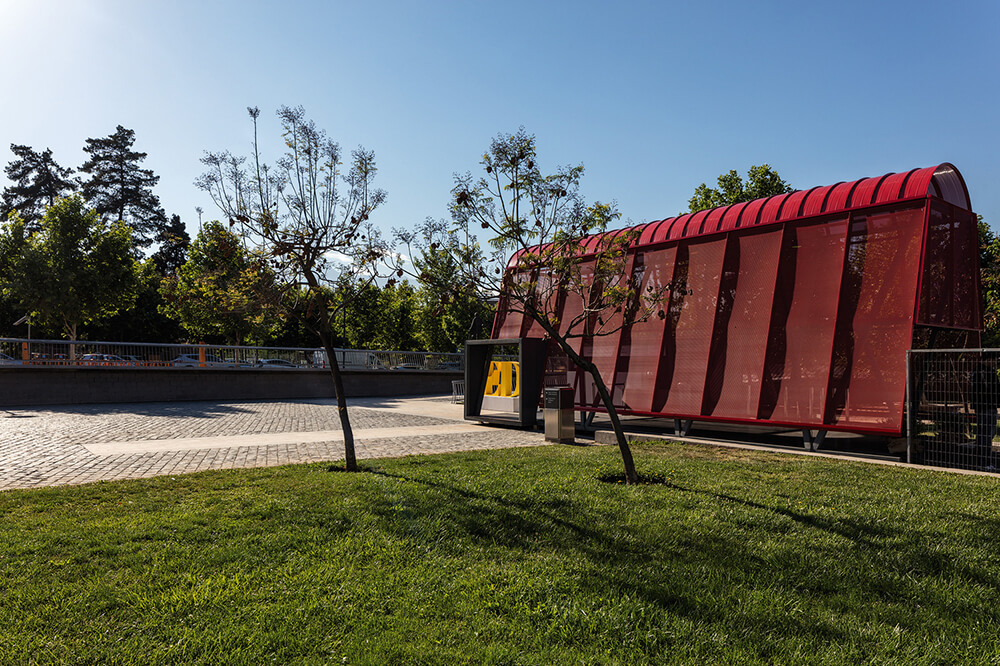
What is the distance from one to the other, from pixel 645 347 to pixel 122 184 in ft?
197

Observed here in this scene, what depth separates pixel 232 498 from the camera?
6.84m

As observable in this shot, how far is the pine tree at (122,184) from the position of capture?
57312mm

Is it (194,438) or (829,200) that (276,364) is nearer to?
(194,438)

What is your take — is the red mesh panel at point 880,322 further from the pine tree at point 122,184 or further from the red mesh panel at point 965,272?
the pine tree at point 122,184

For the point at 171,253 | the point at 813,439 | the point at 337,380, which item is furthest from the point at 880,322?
the point at 171,253

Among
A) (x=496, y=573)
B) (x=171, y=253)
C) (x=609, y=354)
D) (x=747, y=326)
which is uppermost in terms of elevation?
(x=171, y=253)

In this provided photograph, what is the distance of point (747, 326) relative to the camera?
12758 millimetres

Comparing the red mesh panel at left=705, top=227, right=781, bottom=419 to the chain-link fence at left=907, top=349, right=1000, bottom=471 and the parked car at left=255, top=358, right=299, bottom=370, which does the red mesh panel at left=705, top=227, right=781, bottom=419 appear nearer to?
the chain-link fence at left=907, top=349, right=1000, bottom=471

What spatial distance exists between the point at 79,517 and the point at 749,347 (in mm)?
11355

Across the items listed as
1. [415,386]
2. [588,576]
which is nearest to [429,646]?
[588,576]

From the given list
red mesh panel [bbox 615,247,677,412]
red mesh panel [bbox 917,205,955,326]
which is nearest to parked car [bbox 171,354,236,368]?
red mesh panel [bbox 615,247,677,412]

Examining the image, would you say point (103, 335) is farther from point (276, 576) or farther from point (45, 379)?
point (276, 576)

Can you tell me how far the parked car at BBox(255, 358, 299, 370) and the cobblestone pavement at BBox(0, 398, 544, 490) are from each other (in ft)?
22.6

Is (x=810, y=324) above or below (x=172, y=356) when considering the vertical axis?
above
